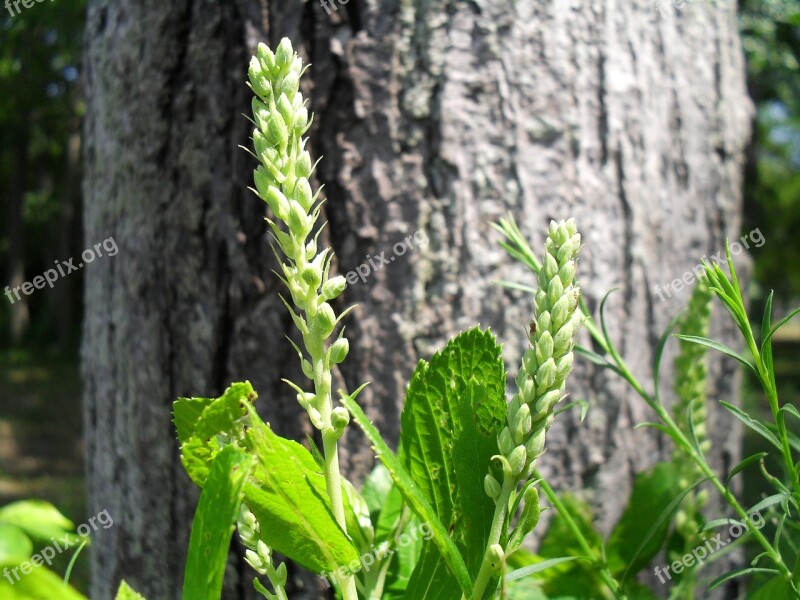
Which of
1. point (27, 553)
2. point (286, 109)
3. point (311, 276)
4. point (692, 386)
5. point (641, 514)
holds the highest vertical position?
point (286, 109)

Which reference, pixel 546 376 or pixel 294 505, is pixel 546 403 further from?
pixel 294 505

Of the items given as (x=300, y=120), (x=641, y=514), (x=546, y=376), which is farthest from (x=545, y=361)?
(x=641, y=514)

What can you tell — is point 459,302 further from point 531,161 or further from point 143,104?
point 143,104

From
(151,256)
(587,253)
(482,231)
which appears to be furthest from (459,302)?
(151,256)

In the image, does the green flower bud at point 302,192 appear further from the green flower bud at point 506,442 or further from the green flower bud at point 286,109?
the green flower bud at point 506,442

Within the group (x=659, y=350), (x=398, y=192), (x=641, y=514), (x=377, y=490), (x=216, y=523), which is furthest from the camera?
(x=398, y=192)

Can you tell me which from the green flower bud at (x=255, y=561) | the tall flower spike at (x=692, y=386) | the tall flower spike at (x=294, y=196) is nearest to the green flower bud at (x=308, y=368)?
the tall flower spike at (x=294, y=196)
